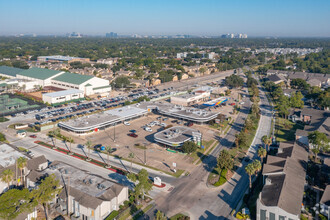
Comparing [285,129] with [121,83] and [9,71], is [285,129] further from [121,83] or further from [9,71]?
[9,71]

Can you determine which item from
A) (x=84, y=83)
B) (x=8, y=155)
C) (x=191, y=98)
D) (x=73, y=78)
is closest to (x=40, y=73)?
(x=73, y=78)

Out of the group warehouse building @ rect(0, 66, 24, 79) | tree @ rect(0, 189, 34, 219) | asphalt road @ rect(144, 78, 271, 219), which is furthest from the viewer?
warehouse building @ rect(0, 66, 24, 79)

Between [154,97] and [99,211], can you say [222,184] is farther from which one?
[154,97]

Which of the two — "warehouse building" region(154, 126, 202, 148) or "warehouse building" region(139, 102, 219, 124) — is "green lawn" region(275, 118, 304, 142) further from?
"warehouse building" region(154, 126, 202, 148)

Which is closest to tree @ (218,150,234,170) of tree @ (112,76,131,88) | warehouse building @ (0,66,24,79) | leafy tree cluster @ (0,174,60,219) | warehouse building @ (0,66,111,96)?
leafy tree cluster @ (0,174,60,219)

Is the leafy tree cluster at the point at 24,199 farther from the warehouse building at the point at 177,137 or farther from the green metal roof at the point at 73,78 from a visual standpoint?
the green metal roof at the point at 73,78

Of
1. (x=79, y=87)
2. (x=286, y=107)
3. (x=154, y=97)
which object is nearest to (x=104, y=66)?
(x=79, y=87)
